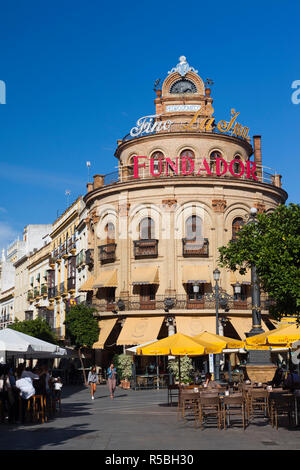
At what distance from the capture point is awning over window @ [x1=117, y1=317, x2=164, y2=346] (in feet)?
128

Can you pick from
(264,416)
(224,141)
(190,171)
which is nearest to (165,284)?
(190,171)

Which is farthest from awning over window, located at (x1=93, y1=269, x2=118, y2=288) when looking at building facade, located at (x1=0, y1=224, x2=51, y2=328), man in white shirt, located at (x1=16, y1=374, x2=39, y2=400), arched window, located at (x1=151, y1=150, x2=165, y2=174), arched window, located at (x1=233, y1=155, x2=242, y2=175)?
building facade, located at (x1=0, y1=224, x2=51, y2=328)

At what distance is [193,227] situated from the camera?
1641 inches

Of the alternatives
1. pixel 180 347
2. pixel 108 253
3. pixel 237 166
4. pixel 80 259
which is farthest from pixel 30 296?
pixel 180 347

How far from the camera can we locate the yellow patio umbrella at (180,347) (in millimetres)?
19755

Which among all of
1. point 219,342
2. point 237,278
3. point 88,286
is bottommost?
point 219,342

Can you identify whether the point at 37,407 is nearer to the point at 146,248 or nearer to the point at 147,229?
the point at 146,248

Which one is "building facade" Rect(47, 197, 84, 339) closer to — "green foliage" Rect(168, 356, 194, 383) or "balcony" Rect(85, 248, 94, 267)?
"balcony" Rect(85, 248, 94, 267)

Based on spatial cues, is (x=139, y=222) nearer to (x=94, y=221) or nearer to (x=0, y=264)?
(x=94, y=221)

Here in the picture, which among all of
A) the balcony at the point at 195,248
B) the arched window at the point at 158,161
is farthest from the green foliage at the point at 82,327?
the arched window at the point at 158,161

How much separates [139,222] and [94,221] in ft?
14.8

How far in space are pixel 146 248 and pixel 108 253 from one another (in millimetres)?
3098

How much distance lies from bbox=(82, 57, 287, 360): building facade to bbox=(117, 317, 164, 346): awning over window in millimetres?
65

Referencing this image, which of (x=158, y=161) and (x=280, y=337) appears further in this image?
(x=158, y=161)
